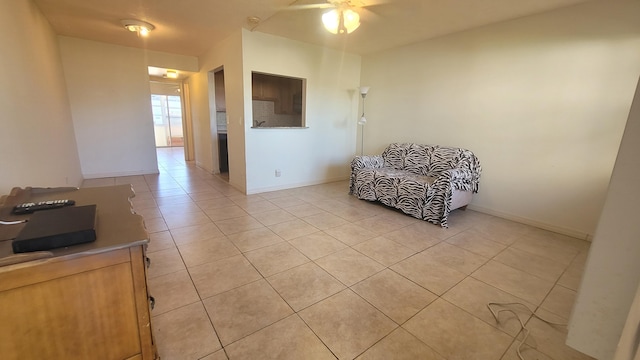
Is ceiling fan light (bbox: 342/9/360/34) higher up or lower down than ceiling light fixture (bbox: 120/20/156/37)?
lower down

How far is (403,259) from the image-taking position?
2396mm

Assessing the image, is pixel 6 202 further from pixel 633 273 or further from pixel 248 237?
pixel 633 273

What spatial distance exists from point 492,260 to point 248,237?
2.39 meters

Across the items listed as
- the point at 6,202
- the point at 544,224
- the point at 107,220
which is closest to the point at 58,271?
the point at 107,220

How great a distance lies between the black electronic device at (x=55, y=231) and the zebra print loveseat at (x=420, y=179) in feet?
10.4

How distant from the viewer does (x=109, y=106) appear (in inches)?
195

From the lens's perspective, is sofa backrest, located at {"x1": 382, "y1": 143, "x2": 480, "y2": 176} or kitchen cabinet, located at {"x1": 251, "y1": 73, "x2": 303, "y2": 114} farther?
kitchen cabinet, located at {"x1": 251, "y1": 73, "x2": 303, "y2": 114}

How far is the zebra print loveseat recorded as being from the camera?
10.5ft

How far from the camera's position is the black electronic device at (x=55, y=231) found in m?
0.85

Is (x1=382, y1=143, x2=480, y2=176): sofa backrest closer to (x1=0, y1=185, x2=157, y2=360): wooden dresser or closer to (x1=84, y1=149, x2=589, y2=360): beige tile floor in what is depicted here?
(x1=84, y1=149, x2=589, y2=360): beige tile floor

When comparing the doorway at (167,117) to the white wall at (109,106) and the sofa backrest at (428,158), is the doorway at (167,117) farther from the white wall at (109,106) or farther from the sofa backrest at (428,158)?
Result: the sofa backrest at (428,158)

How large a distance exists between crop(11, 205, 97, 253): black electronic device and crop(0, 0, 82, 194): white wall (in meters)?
1.25

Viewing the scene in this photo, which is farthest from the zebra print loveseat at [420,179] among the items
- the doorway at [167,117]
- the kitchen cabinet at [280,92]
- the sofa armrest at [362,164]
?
the doorway at [167,117]

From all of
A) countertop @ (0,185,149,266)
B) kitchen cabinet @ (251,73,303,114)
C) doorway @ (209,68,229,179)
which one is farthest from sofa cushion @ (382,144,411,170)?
countertop @ (0,185,149,266)
